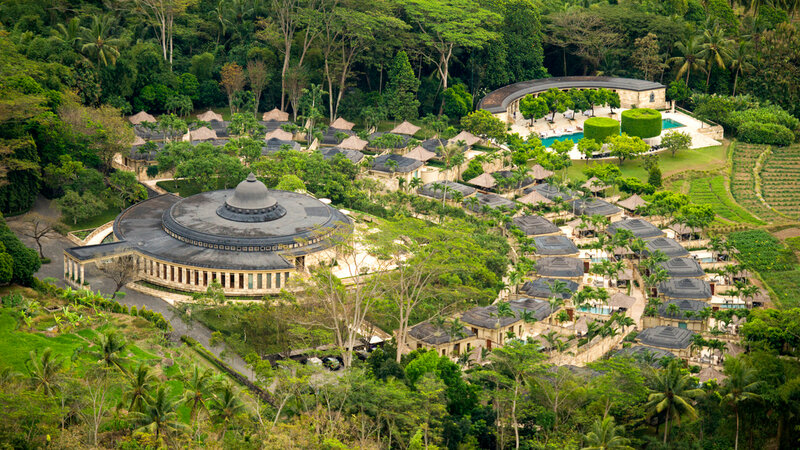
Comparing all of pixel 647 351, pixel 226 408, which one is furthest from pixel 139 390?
pixel 647 351

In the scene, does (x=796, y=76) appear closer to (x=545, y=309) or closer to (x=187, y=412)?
(x=545, y=309)

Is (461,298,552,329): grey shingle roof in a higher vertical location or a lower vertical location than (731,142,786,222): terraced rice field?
higher

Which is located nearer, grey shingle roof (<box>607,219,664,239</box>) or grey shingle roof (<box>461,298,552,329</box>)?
grey shingle roof (<box>461,298,552,329</box>)

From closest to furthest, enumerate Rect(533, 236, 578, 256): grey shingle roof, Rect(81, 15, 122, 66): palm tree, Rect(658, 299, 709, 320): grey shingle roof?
Rect(658, 299, 709, 320): grey shingle roof → Rect(533, 236, 578, 256): grey shingle roof → Rect(81, 15, 122, 66): palm tree

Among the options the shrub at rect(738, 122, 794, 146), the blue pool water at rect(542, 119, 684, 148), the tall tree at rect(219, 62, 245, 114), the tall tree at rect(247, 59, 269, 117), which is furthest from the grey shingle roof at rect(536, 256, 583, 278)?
the tall tree at rect(219, 62, 245, 114)

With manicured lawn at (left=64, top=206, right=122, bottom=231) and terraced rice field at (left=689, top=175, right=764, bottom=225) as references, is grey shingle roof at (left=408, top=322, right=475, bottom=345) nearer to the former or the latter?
manicured lawn at (left=64, top=206, right=122, bottom=231)

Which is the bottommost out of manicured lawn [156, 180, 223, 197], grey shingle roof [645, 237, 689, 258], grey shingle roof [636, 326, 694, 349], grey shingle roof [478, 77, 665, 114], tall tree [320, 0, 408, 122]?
grey shingle roof [636, 326, 694, 349]
